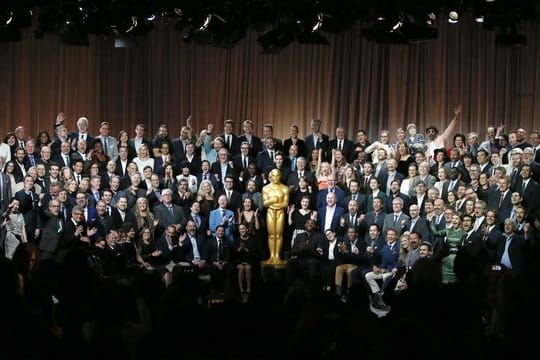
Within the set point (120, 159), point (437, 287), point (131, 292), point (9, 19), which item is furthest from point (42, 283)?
point (120, 159)

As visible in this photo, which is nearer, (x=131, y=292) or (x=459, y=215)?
(x=131, y=292)

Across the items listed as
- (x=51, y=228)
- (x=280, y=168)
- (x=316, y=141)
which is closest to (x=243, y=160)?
(x=280, y=168)

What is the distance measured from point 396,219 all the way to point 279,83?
18.9ft

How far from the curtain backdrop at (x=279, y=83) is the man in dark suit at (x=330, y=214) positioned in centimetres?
453

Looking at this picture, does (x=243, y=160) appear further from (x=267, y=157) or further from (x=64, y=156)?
(x=64, y=156)

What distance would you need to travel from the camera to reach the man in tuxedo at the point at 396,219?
39.2 ft

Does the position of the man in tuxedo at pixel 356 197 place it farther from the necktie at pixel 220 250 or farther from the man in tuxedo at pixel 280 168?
the necktie at pixel 220 250

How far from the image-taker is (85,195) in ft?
39.9

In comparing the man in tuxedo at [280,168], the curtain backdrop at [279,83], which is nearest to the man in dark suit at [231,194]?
the man in tuxedo at [280,168]

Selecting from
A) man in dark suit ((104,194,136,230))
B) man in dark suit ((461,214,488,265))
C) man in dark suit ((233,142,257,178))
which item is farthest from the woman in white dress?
man in dark suit ((461,214,488,265))

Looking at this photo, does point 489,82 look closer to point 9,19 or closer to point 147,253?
point 147,253

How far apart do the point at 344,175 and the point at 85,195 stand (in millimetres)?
3345

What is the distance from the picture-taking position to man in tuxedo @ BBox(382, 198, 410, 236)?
1194cm

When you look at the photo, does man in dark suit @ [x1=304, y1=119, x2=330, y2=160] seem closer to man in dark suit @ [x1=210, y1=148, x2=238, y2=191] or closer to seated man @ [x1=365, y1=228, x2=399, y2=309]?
man in dark suit @ [x1=210, y1=148, x2=238, y2=191]
